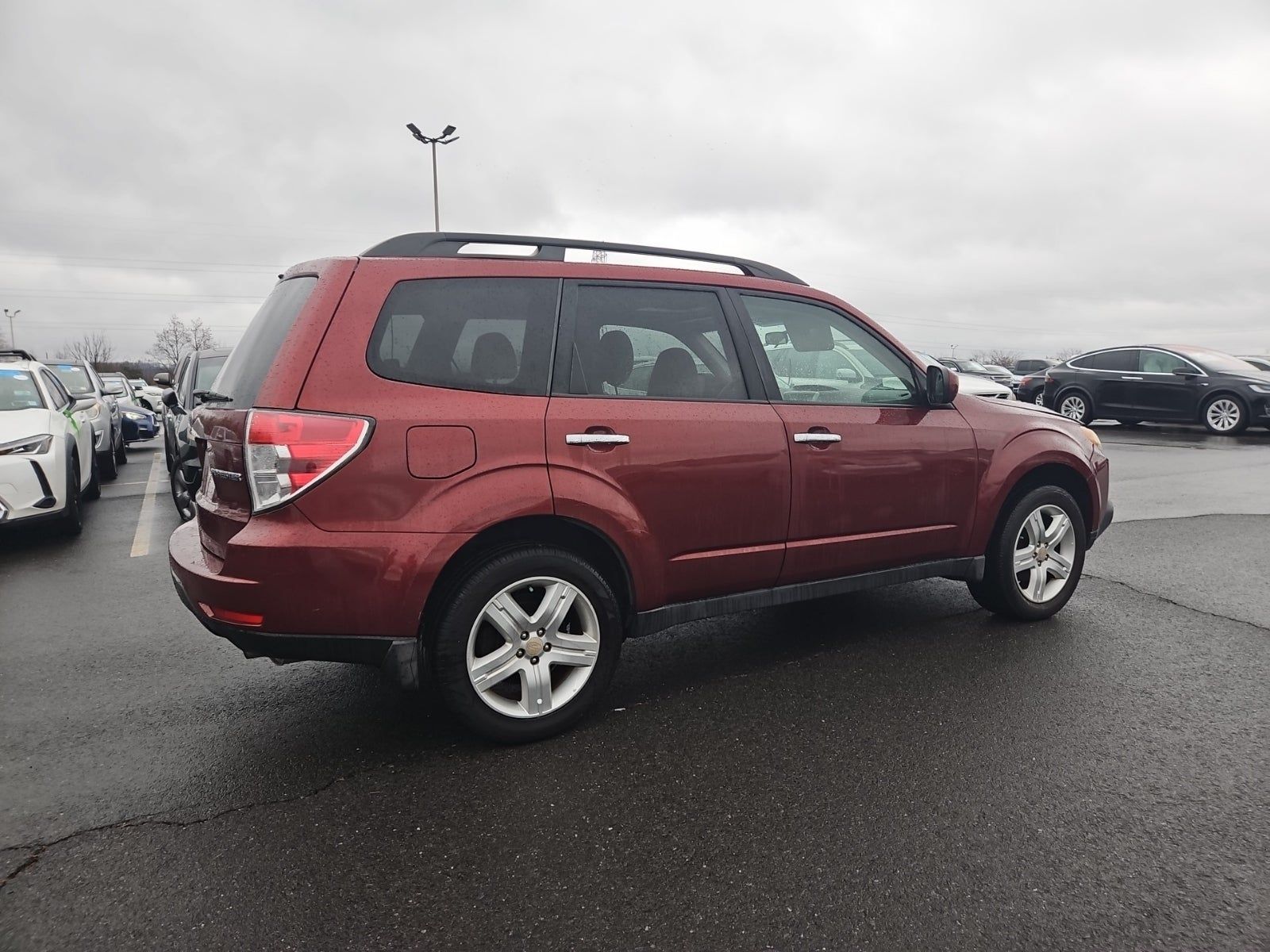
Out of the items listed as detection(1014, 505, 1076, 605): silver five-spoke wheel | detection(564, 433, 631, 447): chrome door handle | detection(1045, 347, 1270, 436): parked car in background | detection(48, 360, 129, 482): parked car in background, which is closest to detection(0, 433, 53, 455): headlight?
detection(48, 360, 129, 482): parked car in background

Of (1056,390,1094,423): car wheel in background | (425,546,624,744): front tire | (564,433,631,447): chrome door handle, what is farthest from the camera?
(1056,390,1094,423): car wheel in background

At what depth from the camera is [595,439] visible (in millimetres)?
3137

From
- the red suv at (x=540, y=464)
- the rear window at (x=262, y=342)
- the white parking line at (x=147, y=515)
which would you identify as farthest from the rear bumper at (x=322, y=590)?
the white parking line at (x=147, y=515)

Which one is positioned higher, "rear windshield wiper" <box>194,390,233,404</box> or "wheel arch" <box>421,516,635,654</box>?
"rear windshield wiper" <box>194,390,233,404</box>

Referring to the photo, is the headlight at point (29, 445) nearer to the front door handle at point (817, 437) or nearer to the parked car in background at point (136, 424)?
the front door handle at point (817, 437)

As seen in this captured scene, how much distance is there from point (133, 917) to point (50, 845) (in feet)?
1.78

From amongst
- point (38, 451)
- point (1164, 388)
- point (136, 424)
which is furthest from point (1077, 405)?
point (136, 424)

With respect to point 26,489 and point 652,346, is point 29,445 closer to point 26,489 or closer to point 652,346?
point 26,489

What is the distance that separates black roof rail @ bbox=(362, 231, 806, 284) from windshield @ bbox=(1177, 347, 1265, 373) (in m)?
15.3

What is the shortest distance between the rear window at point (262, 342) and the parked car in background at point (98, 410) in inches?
292

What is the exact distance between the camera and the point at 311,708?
11.3ft

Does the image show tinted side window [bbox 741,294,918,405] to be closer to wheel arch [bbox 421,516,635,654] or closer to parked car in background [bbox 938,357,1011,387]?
wheel arch [bbox 421,516,635,654]

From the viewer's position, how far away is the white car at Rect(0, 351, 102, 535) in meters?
6.30

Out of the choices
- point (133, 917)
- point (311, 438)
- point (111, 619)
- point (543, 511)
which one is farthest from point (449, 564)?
point (111, 619)
